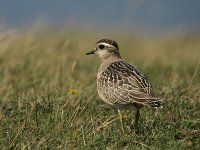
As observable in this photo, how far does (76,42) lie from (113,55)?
7598 mm

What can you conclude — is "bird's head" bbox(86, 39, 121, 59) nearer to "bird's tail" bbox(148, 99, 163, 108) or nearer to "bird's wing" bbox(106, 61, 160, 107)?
"bird's wing" bbox(106, 61, 160, 107)

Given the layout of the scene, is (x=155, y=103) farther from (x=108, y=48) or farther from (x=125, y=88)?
(x=108, y=48)

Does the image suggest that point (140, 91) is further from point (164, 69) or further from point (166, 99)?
point (164, 69)

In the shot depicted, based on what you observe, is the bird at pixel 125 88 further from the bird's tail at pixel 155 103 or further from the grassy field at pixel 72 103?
the grassy field at pixel 72 103

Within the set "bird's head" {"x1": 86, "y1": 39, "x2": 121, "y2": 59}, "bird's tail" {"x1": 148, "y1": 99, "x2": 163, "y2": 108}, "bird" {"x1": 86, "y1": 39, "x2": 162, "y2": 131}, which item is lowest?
"bird's tail" {"x1": 148, "y1": 99, "x2": 163, "y2": 108}

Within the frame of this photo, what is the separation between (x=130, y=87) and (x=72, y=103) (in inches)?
54.3

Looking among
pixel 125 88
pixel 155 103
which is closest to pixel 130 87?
pixel 125 88

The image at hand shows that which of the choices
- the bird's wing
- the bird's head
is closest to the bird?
the bird's wing

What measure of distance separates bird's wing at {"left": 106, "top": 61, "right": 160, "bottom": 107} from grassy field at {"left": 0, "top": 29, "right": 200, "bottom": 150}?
0.96ft

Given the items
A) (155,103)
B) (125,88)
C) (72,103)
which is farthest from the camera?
(72,103)

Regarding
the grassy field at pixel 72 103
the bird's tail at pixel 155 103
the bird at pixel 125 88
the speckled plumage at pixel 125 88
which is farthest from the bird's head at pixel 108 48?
the bird's tail at pixel 155 103

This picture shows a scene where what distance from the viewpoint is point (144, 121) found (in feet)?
27.8

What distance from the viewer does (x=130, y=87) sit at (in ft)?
26.6

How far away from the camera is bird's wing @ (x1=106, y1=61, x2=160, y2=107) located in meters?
7.89
